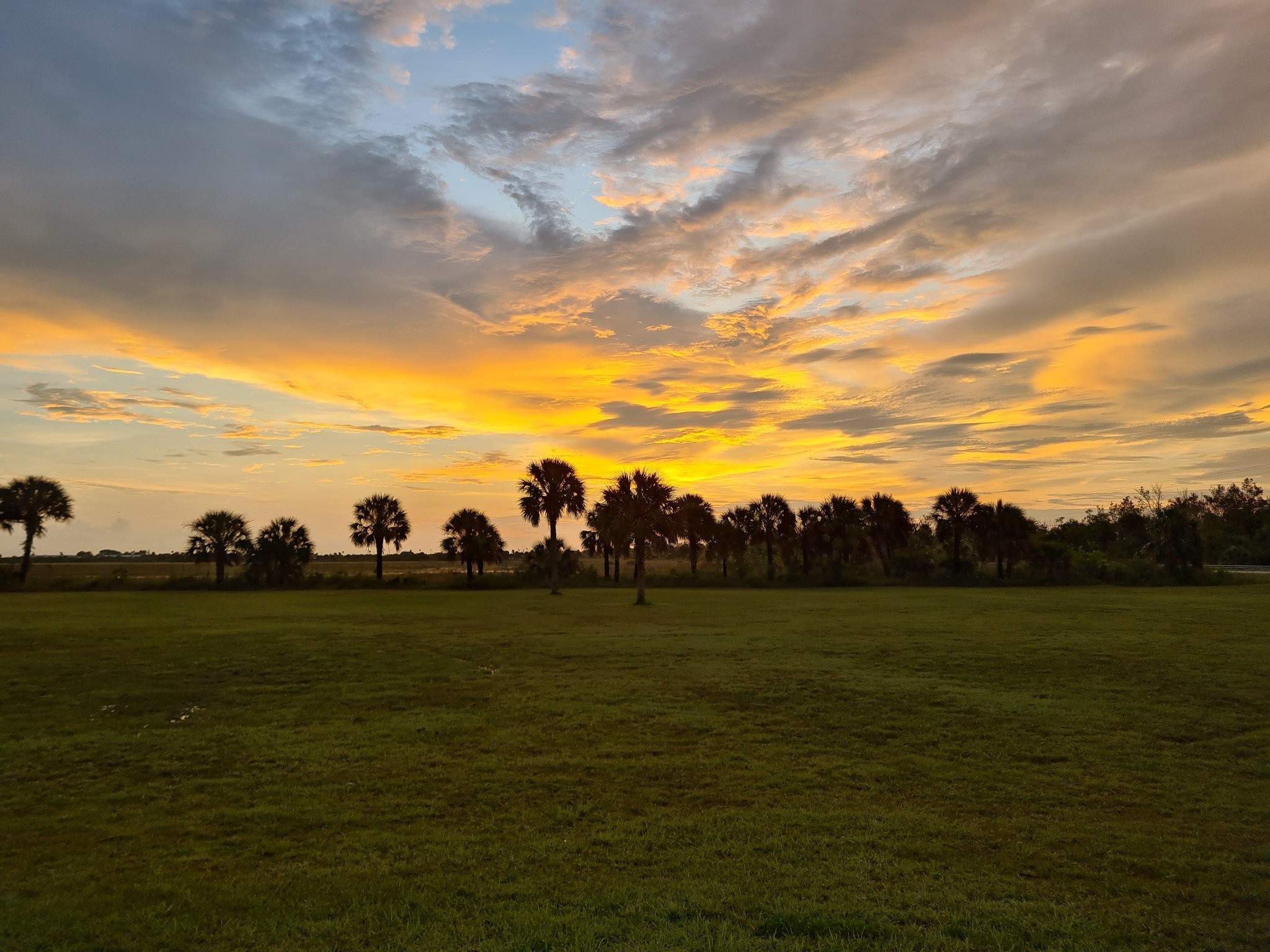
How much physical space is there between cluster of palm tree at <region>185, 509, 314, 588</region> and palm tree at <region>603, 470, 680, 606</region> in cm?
3631

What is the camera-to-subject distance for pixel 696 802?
891cm

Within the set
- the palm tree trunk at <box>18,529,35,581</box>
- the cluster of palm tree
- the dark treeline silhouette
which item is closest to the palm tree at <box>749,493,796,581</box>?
the dark treeline silhouette

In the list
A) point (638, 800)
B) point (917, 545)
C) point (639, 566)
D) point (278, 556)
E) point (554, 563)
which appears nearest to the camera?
point (638, 800)

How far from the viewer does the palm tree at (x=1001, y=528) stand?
232 feet

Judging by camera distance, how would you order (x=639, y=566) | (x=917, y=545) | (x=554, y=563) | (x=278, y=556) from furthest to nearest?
(x=917, y=545)
(x=278, y=556)
(x=554, y=563)
(x=639, y=566)

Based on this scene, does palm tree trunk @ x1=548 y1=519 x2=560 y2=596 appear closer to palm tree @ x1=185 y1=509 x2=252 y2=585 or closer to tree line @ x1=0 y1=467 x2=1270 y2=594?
tree line @ x1=0 y1=467 x2=1270 y2=594

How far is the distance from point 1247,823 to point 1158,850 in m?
1.83

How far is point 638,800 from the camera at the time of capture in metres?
9.00

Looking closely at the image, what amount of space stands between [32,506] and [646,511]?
2390 inches

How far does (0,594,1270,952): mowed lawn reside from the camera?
6039 millimetres

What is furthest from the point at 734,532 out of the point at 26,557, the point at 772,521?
the point at 26,557

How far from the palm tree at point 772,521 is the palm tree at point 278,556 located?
152ft

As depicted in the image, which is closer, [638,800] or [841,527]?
[638,800]

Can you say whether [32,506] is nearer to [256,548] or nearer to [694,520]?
[256,548]
